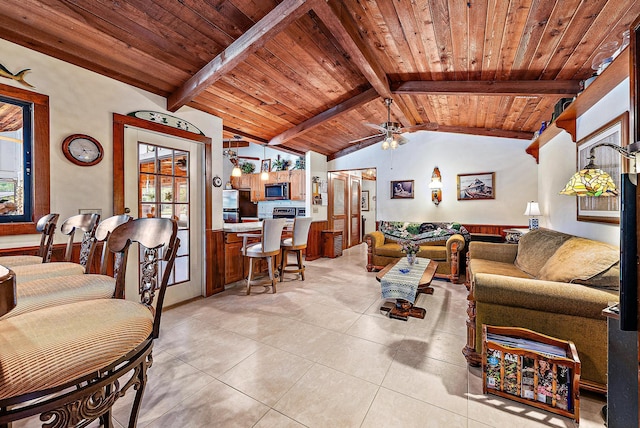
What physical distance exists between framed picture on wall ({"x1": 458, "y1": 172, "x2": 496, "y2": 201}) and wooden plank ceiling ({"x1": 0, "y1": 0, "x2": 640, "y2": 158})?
1.49 m

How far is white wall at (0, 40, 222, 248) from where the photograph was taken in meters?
2.14

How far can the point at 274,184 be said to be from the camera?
21.2ft

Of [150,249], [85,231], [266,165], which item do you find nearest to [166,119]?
[85,231]

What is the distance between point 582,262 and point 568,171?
71.5 inches

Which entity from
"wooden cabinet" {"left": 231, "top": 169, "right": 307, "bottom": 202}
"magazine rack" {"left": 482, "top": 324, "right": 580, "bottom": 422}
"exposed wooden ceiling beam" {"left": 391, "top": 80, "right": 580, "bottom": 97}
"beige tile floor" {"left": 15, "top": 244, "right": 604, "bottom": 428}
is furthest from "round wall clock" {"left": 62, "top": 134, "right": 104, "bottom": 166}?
"wooden cabinet" {"left": 231, "top": 169, "right": 307, "bottom": 202}

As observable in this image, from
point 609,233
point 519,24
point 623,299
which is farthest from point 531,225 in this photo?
point 623,299

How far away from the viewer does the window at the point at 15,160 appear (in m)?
2.05

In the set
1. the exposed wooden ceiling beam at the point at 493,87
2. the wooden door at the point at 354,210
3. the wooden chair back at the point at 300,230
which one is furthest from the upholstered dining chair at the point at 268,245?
the wooden door at the point at 354,210

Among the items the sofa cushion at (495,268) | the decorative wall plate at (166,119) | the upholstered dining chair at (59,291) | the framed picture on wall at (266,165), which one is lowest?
the sofa cushion at (495,268)

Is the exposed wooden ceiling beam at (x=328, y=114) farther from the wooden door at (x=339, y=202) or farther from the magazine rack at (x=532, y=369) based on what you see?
the magazine rack at (x=532, y=369)

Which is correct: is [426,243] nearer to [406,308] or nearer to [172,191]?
[406,308]

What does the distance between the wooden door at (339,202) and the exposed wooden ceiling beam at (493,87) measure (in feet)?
11.1

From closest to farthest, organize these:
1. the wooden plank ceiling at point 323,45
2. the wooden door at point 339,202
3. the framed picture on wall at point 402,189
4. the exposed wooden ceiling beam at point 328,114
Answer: the wooden plank ceiling at point 323,45 < the exposed wooden ceiling beam at point 328,114 < the framed picture on wall at point 402,189 < the wooden door at point 339,202

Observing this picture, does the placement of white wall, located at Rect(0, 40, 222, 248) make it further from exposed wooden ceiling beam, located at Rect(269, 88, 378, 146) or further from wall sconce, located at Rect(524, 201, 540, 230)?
wall sconce, located at Rect(524, 201, 540, 230)
